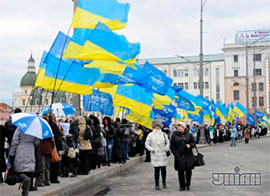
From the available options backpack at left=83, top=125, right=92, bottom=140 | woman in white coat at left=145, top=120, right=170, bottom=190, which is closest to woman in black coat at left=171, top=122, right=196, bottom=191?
woman in white coat at left=145, top=120, right=170, bottom=190

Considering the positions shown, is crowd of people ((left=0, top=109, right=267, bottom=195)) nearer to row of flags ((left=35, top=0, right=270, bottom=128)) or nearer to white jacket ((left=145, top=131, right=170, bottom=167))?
white jacket ((left=145, top=131, right=170, bottom=167))

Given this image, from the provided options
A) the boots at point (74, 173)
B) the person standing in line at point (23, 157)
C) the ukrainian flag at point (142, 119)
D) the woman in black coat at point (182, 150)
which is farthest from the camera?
the ukrainian flag at point (142, 119)

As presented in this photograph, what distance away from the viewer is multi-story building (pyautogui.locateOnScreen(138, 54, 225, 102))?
95.1 meters

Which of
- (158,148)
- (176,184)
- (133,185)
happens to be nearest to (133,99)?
(133,185)

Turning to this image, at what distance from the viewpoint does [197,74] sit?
96750 mm

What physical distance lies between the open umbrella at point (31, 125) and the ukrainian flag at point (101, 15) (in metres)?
4.62

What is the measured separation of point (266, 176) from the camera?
1355 centimetres

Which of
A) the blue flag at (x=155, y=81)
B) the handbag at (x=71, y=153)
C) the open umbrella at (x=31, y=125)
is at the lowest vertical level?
the handbag at (x=71, y=153)

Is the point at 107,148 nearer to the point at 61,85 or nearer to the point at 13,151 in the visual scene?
the point at 61,85

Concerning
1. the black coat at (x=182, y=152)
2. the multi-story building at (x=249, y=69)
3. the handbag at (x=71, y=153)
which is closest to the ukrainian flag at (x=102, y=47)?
the handbag at (x=71, y=153)

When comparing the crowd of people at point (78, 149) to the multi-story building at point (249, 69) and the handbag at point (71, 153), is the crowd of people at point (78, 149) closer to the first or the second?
the handbag at point (71, 153)

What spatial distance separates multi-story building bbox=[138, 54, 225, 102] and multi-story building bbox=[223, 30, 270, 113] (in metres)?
2.26

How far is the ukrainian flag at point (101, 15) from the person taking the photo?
495 inches

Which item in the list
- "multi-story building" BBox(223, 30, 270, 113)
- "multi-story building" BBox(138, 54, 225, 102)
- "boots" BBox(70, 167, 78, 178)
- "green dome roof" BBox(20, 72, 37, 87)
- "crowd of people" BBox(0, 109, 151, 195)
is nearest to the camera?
"crowd of people" BBox(0, 109, 151, 195)
